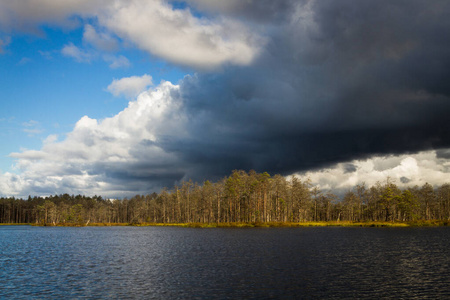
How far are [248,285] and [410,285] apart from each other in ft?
54.1

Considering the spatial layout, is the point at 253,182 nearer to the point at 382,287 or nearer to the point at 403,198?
the point at 403,198

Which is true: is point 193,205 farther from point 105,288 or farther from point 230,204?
point 105,288

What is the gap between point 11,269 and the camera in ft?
145

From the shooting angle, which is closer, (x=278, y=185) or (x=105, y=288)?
(x=105, y=288)

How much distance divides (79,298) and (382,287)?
28.9 m

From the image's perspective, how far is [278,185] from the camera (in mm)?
170875

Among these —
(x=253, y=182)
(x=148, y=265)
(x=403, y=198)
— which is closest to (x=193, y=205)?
(x=253, y=182)

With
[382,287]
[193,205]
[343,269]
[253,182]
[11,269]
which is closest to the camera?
[382,287]

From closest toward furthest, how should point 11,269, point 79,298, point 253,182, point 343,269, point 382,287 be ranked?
point 79,298, point 382,287, point 343,269, point 11,269, point 253,182

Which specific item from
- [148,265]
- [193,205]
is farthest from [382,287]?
[193,205]

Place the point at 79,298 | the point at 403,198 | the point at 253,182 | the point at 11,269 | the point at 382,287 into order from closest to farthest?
the point at 79,298 < the point at 382,287 < the point at 11,269 < the point at 253,182 < the point at 403,198

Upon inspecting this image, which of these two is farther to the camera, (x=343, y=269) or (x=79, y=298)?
(x=343, y=269)

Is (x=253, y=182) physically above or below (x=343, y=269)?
above

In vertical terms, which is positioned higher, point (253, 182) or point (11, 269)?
point (253, 182)
